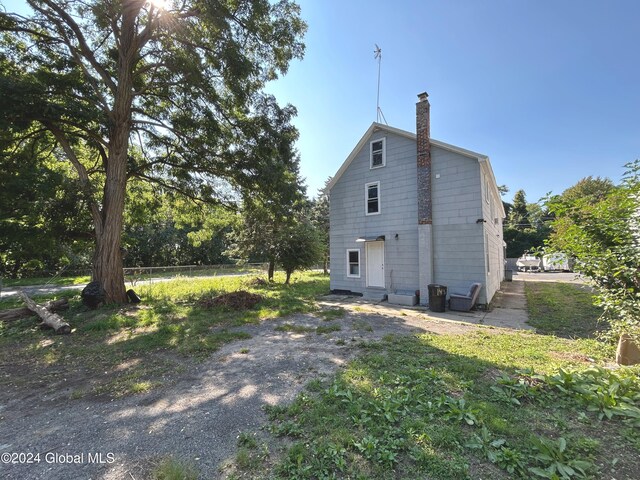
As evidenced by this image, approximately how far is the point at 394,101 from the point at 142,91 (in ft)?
33.0

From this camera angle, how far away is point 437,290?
8.94m

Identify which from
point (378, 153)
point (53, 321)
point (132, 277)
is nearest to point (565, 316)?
point (378, 153)

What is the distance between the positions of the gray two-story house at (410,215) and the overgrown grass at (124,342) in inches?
150

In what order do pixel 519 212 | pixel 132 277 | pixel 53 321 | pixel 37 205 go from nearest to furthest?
pixel 53 321 → pixel 37 205 → pixel 132 277 → pixel 519 212

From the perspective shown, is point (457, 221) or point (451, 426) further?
point (457, 221)

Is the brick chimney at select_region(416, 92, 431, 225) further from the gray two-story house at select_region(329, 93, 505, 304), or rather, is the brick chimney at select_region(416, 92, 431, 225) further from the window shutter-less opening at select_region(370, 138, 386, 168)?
the window shutter-less opening at select_region(370, 138, 386, 168)

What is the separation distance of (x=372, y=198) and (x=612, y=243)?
803 cm

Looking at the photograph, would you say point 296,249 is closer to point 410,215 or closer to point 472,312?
point 410,215

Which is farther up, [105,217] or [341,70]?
[341,70]

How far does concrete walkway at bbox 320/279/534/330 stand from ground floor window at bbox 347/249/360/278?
124 centimetres

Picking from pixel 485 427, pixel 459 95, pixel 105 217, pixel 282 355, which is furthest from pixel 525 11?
pixel 105 217

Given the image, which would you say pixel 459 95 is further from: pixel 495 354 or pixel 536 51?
pixel 495 354

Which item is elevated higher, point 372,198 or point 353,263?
point 372,198

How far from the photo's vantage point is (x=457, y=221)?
9.60 m
